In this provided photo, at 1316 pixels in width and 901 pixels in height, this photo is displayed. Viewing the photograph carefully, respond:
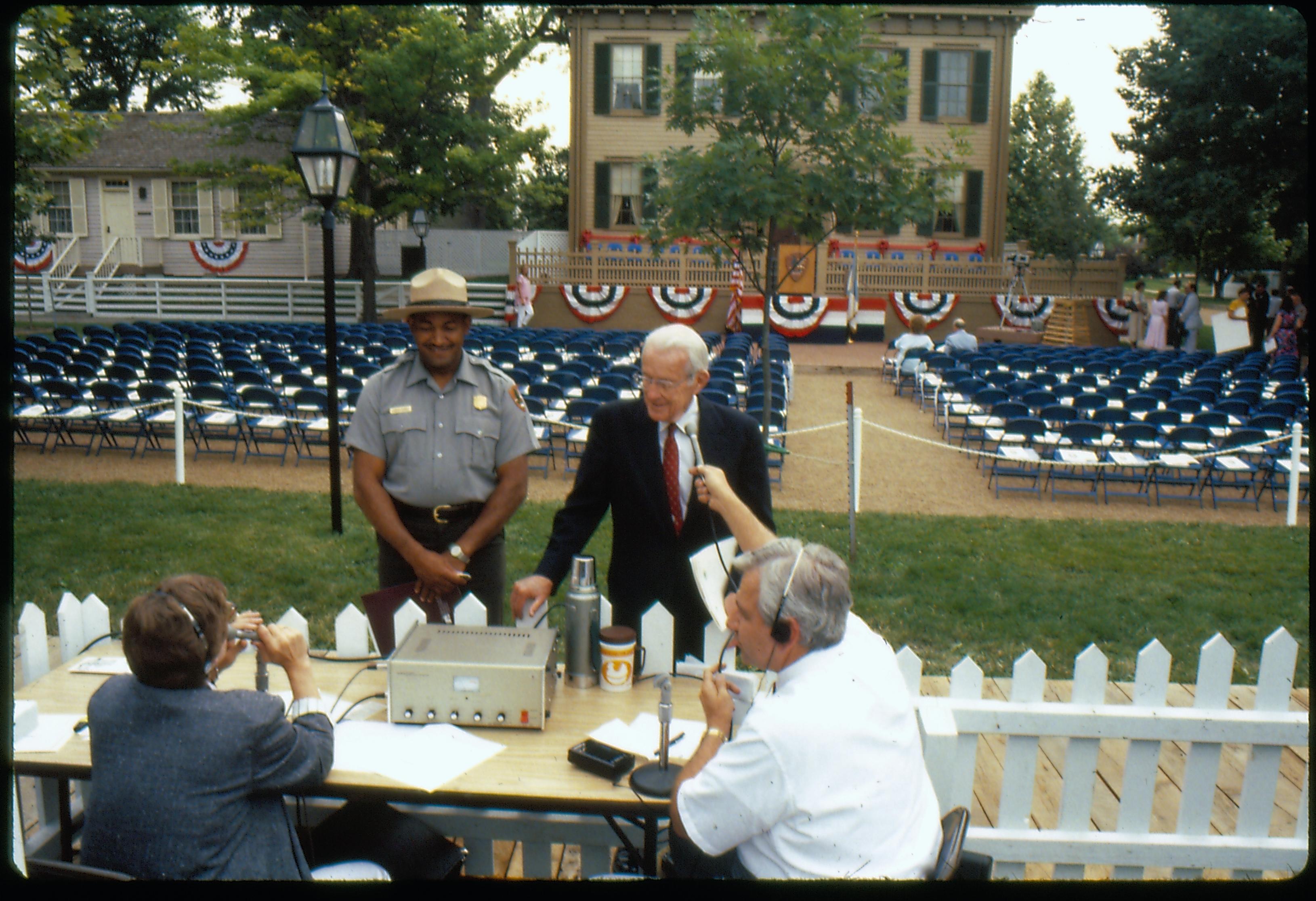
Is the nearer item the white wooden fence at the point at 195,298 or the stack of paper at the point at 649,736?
→ the stack of paper at the point at 649,736

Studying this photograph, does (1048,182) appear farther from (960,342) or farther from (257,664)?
(257,664)

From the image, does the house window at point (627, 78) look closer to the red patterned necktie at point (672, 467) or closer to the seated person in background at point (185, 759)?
the red patterned necktie at point (672, 467)

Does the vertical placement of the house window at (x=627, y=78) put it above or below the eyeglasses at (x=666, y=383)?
above

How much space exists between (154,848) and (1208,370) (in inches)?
681

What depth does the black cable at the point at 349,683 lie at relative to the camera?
9.77ft

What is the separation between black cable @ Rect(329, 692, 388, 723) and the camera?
113 inches

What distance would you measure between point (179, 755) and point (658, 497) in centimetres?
189

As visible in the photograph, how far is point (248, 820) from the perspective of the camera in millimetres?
2307

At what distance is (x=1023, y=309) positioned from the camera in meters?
28.0

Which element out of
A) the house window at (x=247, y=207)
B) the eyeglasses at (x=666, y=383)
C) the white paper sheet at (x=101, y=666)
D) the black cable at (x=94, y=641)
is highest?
the house window at (x=247, y=207)

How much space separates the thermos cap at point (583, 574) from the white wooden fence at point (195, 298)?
1039 inches

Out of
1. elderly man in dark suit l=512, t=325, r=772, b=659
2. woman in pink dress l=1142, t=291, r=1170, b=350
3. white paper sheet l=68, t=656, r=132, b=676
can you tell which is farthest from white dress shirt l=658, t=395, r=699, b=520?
woman in pink dress l=1142, t=291, r=1170, b=350

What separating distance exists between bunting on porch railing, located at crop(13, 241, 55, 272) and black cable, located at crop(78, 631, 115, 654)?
1286 inches

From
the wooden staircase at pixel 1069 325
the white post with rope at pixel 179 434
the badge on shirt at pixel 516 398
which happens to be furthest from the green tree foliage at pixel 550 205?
the badge on shirt at pixel 516 398
